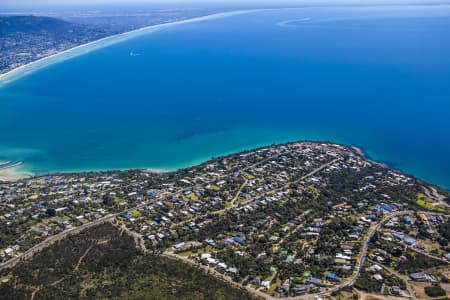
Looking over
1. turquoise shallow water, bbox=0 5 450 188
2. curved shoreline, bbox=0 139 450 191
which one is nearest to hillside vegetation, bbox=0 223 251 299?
curved shoreline, bbox=0 139 450 191

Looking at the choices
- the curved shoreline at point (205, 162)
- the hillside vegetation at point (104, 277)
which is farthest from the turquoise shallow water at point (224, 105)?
the hillside vegetation at point (104, 277)

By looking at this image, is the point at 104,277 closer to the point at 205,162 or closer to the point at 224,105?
the point at 205,162

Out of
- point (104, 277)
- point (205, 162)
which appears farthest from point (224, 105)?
point (104, 277)

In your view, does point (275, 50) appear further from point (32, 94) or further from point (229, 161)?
point (229, 161)

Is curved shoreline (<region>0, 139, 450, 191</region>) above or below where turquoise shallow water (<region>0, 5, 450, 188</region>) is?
below

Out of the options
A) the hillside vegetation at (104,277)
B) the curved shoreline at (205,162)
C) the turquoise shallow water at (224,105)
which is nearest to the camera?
the hillside vegetation at (104,277)

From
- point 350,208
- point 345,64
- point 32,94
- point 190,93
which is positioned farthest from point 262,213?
point 345,64

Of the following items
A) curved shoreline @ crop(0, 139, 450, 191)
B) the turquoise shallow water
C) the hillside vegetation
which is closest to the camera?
the hillside vegetation

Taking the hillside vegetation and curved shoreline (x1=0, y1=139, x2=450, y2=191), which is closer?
the hillside vegetation

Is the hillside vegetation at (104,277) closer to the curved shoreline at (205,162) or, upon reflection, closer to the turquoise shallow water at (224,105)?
the curved shoreline at (205,162)

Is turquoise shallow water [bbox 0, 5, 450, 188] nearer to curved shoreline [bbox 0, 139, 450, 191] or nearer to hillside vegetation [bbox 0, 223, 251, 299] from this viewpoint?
curved shoreline [bbox 0, 139, 450, 191]
